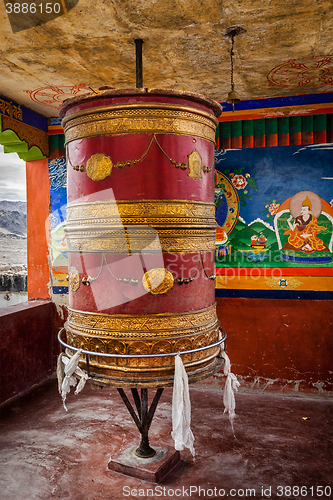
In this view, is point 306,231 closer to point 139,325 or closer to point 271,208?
point 271,208

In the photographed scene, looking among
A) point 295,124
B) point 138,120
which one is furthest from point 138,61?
point 295,124

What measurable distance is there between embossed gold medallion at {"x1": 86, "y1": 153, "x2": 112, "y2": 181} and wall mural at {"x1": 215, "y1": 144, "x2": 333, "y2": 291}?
2984mm

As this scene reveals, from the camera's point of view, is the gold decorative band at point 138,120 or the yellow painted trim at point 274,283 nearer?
the gold decorative band at point 138,120

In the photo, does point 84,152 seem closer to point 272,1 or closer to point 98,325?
point 98,325

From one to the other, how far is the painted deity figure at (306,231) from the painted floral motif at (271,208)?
0.71ft

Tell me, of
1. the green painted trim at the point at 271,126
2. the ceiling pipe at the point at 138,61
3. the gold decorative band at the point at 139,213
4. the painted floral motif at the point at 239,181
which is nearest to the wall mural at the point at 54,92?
the ceiling pipe at the point at 138,61

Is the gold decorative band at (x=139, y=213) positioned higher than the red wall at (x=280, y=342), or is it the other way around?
the gold decorative band at (x=139, y=213)

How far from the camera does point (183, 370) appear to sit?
2.53 meters

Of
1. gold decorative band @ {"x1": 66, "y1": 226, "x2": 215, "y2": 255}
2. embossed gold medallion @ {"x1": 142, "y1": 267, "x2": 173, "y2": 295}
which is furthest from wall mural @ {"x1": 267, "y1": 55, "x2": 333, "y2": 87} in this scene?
embossed gold medallion @ {"x1": 142, "y1": 267, "x2": 173, "y2": 295}

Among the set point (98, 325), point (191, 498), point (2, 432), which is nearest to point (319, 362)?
point (191, 498)

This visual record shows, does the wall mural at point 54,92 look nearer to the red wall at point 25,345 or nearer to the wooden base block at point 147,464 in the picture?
the red wall at point 25,345

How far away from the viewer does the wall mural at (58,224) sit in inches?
231

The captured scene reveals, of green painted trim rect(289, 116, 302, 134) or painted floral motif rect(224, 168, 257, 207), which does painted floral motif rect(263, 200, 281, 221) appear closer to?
painted floral motif rect(224, 168, 257, 207)

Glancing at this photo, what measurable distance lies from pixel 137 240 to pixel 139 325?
565 millimetres
